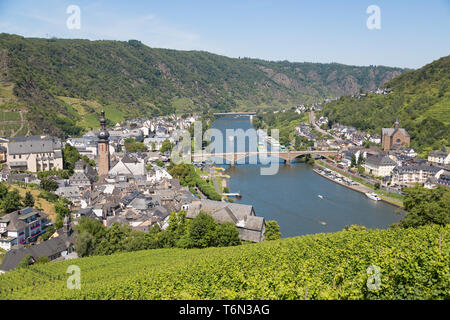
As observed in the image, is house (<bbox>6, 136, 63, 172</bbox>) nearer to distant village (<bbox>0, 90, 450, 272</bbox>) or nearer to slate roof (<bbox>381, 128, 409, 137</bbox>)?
distant village (<bbox>0, 90, 450, 272</bbox>)

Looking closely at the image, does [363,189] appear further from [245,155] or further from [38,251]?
[38,251]

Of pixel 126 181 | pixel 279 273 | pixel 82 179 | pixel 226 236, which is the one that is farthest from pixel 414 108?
pixel 279 273

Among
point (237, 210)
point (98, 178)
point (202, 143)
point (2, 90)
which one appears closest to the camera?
point (237, 210)

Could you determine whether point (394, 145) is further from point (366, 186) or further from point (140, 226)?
point (140, 226)


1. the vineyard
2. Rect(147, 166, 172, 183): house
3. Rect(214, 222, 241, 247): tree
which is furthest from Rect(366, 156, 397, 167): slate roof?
the vineyard

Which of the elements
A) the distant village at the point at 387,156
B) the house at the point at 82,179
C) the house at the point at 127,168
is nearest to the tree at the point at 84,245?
the house at the point at 82,179

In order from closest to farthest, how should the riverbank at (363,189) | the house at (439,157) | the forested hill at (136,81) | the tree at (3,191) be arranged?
the tree at (3,191) → the riverbank at (363,189) → the house at (439,157) → the forested hill at (136,81)

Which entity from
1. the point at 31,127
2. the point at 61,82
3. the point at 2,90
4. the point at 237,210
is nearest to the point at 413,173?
the point at 237,210

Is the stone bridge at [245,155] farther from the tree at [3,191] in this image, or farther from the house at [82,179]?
the tree at [3,191]
